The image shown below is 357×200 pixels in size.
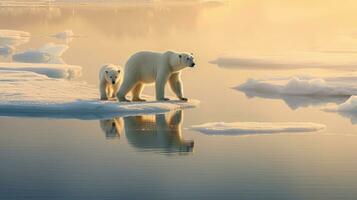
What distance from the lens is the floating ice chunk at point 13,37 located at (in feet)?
83.8

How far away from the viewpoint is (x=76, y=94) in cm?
1391

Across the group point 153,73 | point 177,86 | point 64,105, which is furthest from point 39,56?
point 64,105

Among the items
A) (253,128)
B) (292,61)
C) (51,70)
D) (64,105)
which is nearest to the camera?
(253,128)

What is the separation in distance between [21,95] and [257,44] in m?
14.6

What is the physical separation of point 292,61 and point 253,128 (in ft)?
31.5

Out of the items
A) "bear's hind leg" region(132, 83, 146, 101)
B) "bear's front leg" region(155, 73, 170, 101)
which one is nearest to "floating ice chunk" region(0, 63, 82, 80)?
"bear's hind leg" region(132, 83, 146, 101)

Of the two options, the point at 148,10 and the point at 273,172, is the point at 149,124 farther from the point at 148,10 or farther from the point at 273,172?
the point at 148,10

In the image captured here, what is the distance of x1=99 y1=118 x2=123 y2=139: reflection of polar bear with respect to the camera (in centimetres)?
1146

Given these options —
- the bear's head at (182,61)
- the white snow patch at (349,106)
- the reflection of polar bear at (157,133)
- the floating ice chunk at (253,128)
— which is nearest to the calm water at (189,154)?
the reflection of polar bear at (157,133)

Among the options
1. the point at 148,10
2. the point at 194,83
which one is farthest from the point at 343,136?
the point at 148,10

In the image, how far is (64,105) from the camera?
497 inches

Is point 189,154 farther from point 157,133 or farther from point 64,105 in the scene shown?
point 64,105

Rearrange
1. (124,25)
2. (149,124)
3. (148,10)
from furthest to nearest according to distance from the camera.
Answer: (148,10) < (124,25) < (149,124)

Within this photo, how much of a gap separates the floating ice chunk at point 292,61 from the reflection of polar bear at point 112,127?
27.5ft
